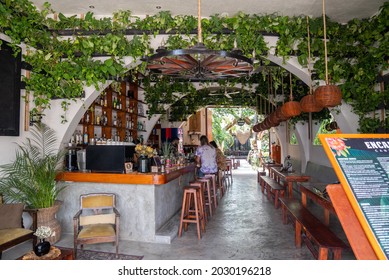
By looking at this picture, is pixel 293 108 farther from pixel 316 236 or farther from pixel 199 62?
pixel 316 236

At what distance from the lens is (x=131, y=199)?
4.64 m

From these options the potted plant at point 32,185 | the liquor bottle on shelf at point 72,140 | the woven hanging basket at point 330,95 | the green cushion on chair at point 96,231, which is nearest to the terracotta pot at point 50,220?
the potted plant at point 32,185

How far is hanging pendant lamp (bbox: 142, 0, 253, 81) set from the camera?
9.61 feet

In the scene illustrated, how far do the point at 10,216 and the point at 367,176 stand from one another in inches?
157

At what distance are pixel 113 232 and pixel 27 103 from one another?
Result: 8.75ft

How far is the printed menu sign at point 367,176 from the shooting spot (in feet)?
5.08

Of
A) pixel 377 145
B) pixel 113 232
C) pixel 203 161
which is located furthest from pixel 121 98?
pixel 377 145

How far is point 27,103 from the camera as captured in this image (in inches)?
189

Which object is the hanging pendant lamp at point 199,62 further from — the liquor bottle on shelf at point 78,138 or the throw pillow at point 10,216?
the liquor bottle on shelf at point 78,138

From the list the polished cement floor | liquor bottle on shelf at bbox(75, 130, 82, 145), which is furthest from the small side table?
liquor bottle on shelf at bbox(75, 130, 82, 145)

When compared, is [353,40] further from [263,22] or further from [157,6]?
[157,6]

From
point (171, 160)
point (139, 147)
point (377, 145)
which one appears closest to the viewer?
point (377, 145)

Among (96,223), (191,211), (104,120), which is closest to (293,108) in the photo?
(191,211)

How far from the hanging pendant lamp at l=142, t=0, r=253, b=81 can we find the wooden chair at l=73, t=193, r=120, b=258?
→ 6.34ft
